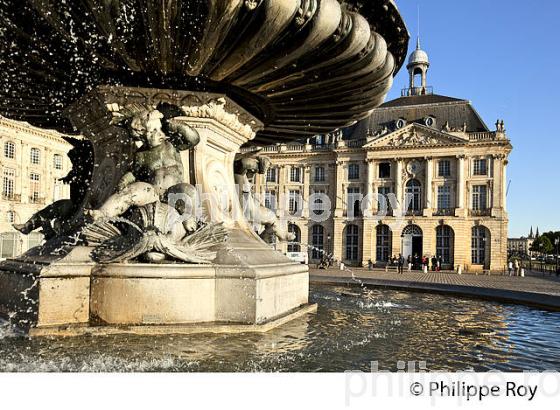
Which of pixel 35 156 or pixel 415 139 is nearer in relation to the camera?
pixel 35 156

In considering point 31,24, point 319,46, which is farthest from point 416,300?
point 31,24

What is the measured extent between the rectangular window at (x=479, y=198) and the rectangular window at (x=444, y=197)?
2.23 metres

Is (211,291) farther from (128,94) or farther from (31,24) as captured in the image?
(31,24)

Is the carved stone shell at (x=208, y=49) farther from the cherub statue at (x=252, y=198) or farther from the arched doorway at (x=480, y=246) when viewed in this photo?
the arched doorway at (x=480, y=246)

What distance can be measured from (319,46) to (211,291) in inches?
97.0

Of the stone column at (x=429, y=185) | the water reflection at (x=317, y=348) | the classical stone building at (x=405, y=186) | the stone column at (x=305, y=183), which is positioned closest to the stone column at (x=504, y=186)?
the classical stone building at (x=405, y=186)

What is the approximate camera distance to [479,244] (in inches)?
1843

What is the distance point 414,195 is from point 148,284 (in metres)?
47.6

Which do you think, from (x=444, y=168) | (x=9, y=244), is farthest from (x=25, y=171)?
(x=444, y=168)

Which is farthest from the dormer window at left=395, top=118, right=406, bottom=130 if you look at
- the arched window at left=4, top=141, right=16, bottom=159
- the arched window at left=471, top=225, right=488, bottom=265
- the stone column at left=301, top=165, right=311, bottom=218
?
the arched window at left=4, top=141, right=16, bottom=159

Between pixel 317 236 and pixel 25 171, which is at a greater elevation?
pixel 25 171

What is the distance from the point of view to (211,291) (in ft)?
14.9

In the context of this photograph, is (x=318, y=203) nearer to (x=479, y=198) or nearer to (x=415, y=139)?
(x=415, y=139)

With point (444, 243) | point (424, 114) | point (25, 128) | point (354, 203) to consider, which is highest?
point (424, 114)
